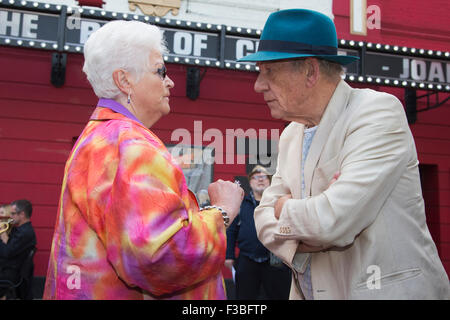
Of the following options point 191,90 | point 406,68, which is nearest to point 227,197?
point 191,90

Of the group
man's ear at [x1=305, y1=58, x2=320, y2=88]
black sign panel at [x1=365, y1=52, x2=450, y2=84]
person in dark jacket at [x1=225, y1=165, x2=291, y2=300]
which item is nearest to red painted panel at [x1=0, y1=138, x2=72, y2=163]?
person in dark jacket at [x1=225, y1=165, x2=291, y2=300]

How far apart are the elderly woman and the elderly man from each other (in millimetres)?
280

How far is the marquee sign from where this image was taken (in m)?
5.32

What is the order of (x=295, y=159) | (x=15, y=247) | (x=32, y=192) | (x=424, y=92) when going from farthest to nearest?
1. (x=424, y=92)
2. (x=32, y=192)
3. (x=15, y=247)
4. (x=295, y=159)

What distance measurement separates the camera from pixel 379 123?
1.34 m

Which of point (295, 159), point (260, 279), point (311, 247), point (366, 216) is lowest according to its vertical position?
point (260, 279)

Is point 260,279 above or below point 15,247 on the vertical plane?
below

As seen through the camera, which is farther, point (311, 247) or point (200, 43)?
point (200, 43)

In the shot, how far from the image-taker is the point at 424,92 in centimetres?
809

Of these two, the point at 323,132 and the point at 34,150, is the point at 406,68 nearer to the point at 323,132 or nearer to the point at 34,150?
the point at 323,132

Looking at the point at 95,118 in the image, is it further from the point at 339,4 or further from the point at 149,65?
the point at 339,4

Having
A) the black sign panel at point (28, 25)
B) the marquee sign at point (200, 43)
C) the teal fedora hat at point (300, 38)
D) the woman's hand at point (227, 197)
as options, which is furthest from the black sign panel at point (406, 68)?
the woman's hand at point (227, 197)

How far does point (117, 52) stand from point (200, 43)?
14.8 feet

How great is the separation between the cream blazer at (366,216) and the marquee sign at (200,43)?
12.3ft
